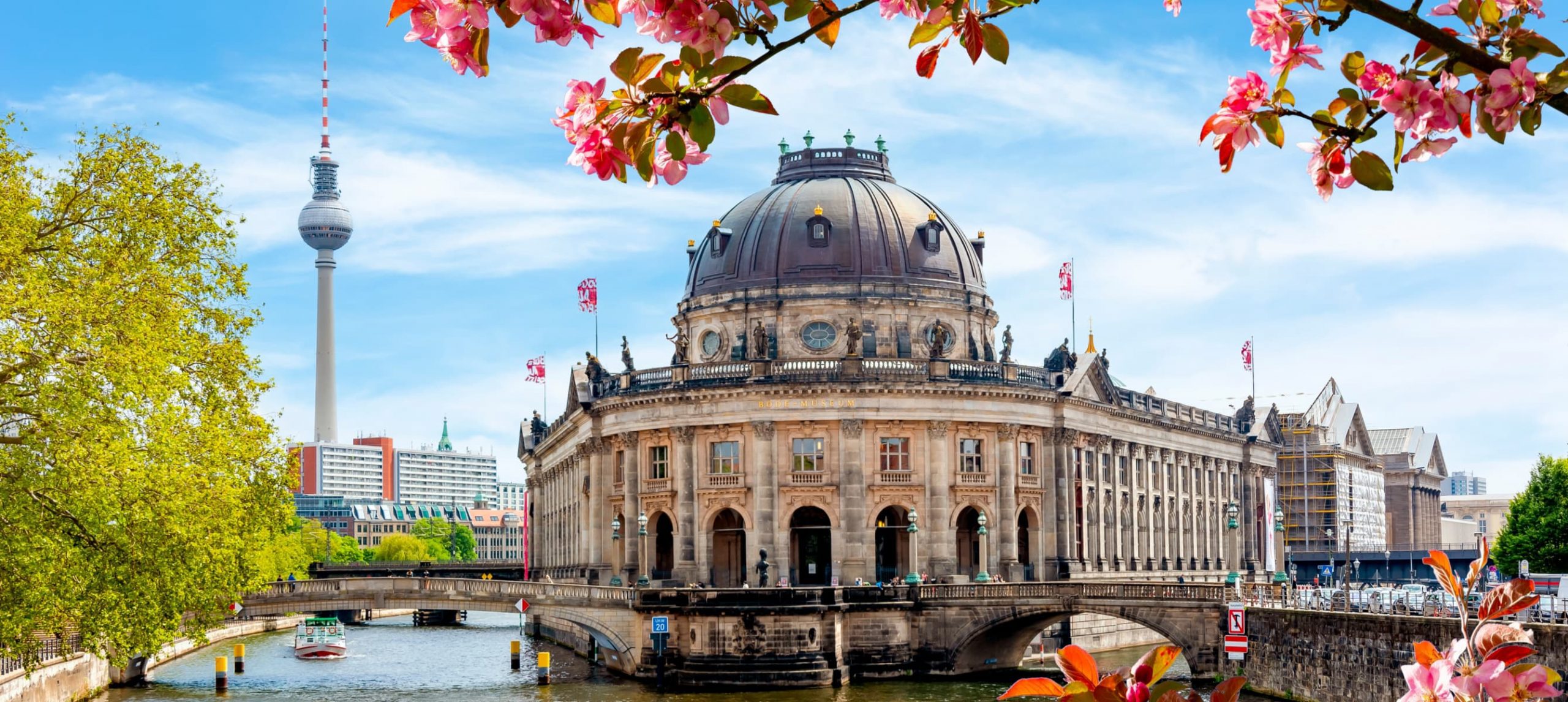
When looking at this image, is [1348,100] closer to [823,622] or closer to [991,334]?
[823,622]

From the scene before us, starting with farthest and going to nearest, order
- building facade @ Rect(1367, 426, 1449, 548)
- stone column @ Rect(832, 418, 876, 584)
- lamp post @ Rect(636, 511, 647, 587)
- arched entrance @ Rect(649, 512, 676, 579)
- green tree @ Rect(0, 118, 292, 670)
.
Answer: building facade @ Rect(1367, 426, 1449, 548)
arched entrance @ Rect(649, 512, 676, 579)
lamp post @ Rect(636, 511, 647, 587)
stone column @ Rect(832, 418, 876, 584)
green tree @ Rect(0, 118, 292, 670)

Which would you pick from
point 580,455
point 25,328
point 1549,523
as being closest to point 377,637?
point 580,455

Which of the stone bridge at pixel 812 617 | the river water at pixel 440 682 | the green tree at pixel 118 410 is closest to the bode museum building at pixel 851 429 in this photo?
the stone bridge at pixel 812 617

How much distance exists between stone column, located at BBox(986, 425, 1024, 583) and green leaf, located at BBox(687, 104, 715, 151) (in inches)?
3189

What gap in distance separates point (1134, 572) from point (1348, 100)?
3709 inches

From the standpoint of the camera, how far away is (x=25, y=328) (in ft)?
128

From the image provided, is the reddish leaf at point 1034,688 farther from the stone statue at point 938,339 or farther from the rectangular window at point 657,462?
the rectangular window at point 657,462

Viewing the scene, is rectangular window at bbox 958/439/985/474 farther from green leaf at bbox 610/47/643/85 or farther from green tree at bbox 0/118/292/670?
green leaf at bbox 610/47/643/85

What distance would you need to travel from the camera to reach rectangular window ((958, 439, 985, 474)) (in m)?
86.9

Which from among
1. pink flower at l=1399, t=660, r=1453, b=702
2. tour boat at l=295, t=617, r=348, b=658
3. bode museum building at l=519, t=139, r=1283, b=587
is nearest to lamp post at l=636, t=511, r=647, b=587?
bode museum building at l=519, t=139, r=1283, b=587

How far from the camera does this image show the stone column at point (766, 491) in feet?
277

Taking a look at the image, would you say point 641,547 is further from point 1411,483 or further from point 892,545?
point 1411,483

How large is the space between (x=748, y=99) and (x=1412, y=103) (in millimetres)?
2953

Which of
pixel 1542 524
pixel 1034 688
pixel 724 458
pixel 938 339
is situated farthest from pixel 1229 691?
pixel 1542 524
